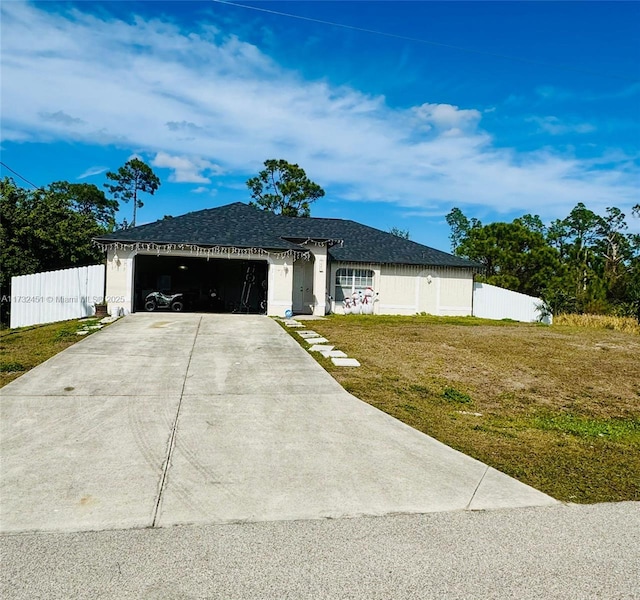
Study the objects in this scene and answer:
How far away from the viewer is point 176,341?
35.7 ft

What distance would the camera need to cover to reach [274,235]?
18578 millimetres

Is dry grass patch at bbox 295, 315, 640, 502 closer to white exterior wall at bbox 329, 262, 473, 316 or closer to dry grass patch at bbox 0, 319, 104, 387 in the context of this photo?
dry grass patch at bbox 0, 319, 104, 387

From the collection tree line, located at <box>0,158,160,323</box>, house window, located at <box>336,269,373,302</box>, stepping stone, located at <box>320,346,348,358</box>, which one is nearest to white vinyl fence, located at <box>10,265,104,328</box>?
tree line, located at <box>0,158,160,323</box>

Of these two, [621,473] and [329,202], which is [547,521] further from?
[329,202]

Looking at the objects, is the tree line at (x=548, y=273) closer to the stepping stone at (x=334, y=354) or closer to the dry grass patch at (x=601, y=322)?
the dry grass patch at (x=601, y=322)

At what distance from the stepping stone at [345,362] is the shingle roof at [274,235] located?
8.50 meters

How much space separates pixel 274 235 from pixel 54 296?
7673 mm

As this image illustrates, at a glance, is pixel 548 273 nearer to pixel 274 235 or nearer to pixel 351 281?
pixel 351 281

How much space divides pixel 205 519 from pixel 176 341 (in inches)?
316

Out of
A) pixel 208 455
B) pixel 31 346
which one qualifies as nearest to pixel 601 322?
pixel 208 455

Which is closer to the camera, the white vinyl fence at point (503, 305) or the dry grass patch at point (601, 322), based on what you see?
the dry grass patch at point (601, 322)

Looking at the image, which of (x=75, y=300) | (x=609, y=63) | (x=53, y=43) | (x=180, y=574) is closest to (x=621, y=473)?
(x=180, y=574)

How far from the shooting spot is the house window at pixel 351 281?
2022 cm

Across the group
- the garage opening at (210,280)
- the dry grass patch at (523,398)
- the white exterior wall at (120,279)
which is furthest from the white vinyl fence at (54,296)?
the dry grass patch at (523,398)
